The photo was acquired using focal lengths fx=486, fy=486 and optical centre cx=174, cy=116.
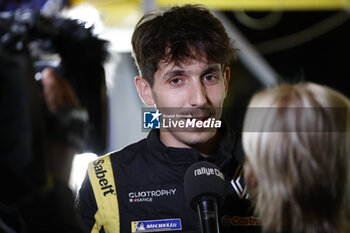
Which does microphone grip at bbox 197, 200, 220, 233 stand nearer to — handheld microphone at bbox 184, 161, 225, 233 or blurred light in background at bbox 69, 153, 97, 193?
handheld microphone at bbox 184, 161, 225, 233

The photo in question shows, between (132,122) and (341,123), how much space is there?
243 mm

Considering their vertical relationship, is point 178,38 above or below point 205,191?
above

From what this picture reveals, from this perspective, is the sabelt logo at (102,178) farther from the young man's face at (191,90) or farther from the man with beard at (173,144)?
the young man's face at (191,90)

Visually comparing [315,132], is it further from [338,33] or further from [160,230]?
[338,33]

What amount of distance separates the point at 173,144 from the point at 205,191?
0.11 metres

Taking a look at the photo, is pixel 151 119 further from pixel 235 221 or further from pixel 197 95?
pixel 235 221

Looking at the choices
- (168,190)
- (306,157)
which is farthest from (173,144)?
(306,157)

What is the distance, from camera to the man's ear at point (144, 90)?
590mm

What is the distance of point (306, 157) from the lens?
1.57 ft

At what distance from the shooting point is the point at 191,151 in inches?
Result: 23.9

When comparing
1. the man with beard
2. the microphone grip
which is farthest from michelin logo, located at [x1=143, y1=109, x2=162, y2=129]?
the microphone grip

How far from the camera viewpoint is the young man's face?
21.8 inches

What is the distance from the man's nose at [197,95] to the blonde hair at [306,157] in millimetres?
81

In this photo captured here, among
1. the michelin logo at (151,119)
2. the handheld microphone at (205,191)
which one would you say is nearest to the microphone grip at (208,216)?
the handheld microphone at (205,191)
